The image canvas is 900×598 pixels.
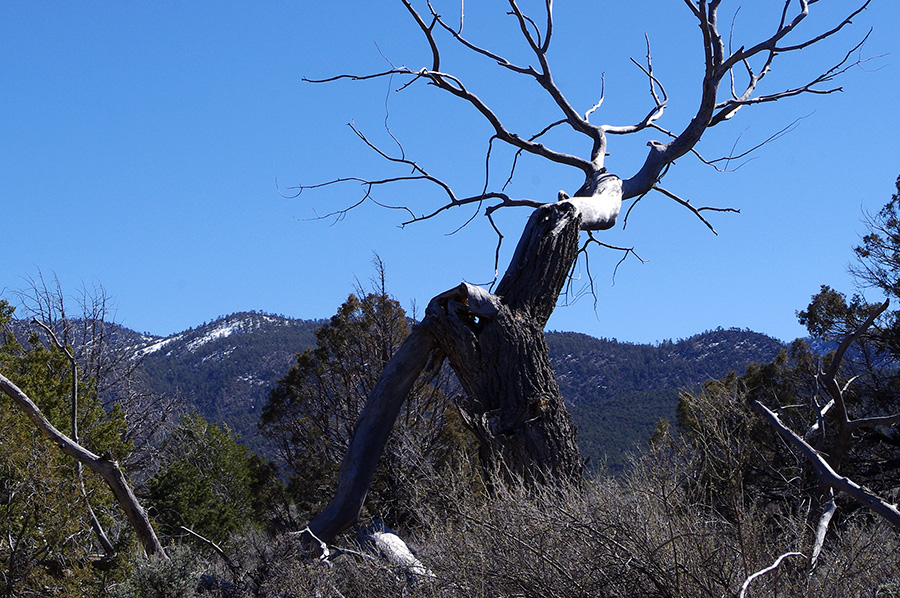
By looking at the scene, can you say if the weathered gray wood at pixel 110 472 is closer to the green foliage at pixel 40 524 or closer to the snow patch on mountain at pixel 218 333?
the green foliage at pixel 40 524

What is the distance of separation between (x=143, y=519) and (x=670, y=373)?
7601cm

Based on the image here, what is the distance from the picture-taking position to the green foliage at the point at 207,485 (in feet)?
63.4

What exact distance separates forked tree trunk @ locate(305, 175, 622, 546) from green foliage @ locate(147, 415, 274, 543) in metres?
11.7

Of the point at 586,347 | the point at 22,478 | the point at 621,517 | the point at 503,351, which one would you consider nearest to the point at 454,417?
the point at 22,478

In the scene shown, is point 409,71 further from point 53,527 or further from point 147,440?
point 147,440

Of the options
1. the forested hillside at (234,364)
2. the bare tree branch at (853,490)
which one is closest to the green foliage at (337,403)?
the bare tree branch at (853,490)

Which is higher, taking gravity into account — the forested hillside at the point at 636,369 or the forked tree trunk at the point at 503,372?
the forested hillside at the point at 636,369

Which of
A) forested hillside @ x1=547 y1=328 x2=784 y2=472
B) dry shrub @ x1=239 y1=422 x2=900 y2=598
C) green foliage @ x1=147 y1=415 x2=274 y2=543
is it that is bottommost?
dry shrub @ x1=239 y1=422 x2=900 y2=598

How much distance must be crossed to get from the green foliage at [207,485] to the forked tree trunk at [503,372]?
38.4 feet

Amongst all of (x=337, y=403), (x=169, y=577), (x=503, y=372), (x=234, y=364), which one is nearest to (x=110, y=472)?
(x=169, y=577)

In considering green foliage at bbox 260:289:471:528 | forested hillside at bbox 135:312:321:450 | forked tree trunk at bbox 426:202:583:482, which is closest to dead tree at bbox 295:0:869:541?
forked tree trunk at bbox 426:202:583:482

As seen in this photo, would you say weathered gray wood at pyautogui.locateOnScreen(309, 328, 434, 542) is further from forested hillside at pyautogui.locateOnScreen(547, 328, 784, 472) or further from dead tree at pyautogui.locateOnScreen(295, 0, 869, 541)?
forested hillside at pyautogui.locateOnScreen(547, 328, 784, 472)

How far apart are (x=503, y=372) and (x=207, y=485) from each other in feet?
62.0

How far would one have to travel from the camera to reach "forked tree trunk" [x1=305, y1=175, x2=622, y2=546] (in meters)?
5.23
